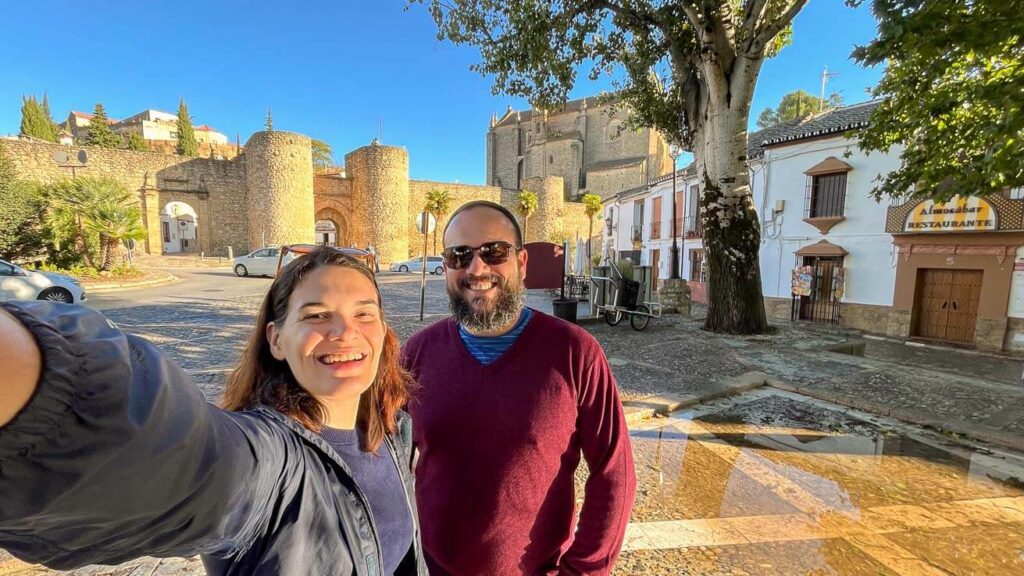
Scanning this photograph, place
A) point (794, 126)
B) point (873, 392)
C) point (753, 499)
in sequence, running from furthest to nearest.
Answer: point (794, 126), point (873, 392), point (753, 499)

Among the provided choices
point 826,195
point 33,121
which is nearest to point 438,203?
point 826,195

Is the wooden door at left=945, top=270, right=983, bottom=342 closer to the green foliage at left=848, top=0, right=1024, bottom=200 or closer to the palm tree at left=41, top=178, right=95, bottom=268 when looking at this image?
the green foliage at left=848, top=0, right=1024, bottom=200

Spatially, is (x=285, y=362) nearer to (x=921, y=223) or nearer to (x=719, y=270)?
(x=719, y=270)

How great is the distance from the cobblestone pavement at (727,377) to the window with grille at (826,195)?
3.67m

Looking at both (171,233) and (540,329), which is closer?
(540,329)

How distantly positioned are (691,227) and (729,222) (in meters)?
9.98

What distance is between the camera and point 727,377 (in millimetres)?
5738

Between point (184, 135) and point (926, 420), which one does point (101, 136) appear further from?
point (926, 420)

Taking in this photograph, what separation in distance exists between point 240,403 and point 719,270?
9.35 meters

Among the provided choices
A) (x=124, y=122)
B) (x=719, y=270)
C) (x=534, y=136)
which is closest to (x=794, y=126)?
(x=719, y=270)

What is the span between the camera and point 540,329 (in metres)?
1.57

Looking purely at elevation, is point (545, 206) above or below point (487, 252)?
above

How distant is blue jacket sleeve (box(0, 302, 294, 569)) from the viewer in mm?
376

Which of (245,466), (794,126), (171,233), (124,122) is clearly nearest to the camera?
(245,466)
